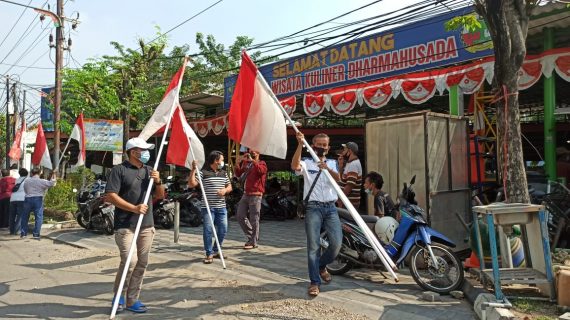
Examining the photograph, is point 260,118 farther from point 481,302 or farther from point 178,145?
point 481,302

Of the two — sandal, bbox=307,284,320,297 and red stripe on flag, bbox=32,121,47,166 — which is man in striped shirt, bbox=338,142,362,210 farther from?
red stripe on flag, bbox=32,121,47,166

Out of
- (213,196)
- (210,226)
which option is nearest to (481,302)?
(210,226)

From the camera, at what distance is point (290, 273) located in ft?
21.4

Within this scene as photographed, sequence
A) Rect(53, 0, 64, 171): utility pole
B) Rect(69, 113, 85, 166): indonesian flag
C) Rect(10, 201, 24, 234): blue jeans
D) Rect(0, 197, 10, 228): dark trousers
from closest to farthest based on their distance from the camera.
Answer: Rect(10, 201, 24, 234): blue jeans < Rect(69, 113, 85, 166): indonesian flag < Rect(0, 197, 10, 228): dark trousers < Rect(53, 0, 64, 171): utility pole

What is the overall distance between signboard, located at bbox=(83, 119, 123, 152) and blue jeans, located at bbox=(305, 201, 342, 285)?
421 inches

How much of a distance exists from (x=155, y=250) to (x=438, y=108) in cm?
1164

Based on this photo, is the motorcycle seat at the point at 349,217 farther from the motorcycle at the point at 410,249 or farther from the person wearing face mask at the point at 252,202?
the person wearing face mask at the point at 252,202

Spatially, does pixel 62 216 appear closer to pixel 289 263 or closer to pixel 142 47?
pixel 142 47

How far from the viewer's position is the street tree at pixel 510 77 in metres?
5.52

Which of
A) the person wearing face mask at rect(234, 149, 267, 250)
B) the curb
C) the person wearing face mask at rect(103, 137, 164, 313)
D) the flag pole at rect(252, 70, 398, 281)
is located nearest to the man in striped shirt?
the person wearing face mask at rect(234, 149, 267, 250)

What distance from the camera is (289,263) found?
23.7 ft

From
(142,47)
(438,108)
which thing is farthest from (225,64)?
(438,108)

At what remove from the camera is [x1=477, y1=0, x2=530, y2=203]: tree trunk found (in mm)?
5523

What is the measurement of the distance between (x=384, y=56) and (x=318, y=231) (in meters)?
7.99
